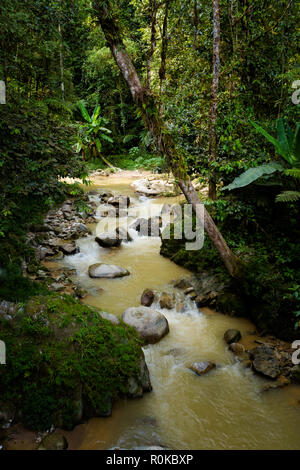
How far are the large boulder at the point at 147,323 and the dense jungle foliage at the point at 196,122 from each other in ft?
5.20

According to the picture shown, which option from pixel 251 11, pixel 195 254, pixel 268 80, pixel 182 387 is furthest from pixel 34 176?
pixel 251 11

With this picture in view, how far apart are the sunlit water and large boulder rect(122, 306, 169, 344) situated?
0.41ft

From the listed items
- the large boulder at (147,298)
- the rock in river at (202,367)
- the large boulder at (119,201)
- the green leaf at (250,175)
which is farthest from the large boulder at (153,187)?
the rock in river at (202,367)

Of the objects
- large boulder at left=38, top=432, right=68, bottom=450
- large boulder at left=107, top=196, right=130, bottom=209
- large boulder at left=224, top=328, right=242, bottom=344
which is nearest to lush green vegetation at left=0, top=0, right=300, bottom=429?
large boulder at left=38, top=432, right=68, bottom=450

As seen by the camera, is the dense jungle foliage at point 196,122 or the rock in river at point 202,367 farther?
the rock in river at point 202,367

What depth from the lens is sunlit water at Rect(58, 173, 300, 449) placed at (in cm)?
285

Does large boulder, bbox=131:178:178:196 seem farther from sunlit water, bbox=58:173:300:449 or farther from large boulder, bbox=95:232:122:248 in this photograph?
sunlit water, bbox=58:173:300:449

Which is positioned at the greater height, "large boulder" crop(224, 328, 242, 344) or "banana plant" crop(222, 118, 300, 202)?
"banana plant" crop(222, 118, 300, 202)

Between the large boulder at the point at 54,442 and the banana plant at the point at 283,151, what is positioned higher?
the banana plant at the point at 283,151

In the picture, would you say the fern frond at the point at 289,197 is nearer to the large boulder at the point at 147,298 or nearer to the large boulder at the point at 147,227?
the large boulder at the point at 147,298

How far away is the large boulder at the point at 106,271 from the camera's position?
6168mm

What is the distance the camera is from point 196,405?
3.33 m

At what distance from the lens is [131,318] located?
175 inches

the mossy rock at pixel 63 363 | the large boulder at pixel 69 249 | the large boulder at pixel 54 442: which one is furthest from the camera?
the large boulder at pixel 69 249
